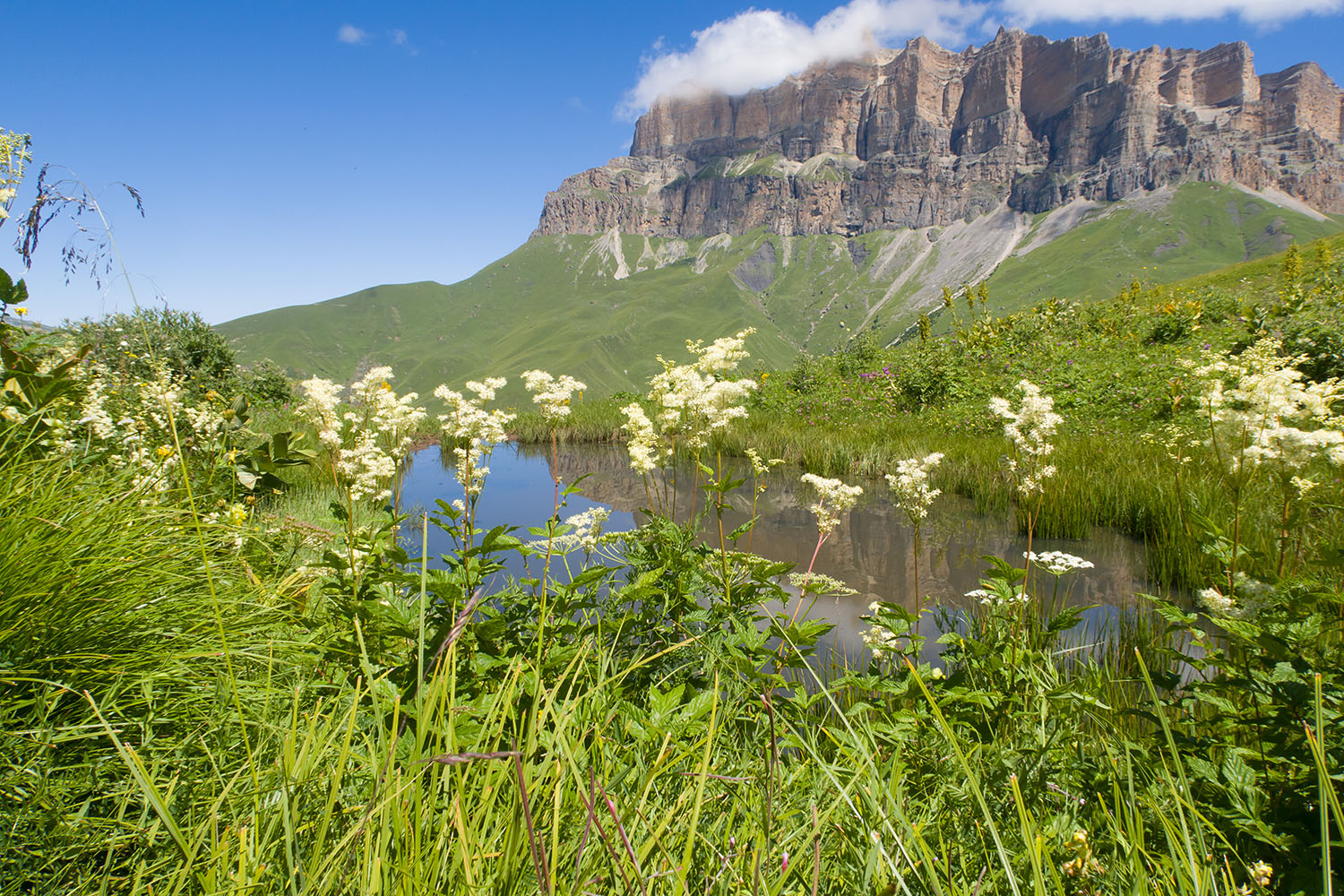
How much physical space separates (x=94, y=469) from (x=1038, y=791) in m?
4.42

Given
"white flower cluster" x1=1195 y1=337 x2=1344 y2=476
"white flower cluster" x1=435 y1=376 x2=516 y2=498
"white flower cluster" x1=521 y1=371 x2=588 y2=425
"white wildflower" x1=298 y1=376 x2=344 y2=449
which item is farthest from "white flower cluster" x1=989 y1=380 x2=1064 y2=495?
Answer: "white wildflower" x1=298 y1=376 x2=344 y2=449

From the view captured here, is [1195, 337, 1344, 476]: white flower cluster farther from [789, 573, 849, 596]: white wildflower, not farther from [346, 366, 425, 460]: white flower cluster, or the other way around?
[346, 366, 425, 460]: white flower cluster

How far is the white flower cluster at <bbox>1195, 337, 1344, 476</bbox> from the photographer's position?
278 cm

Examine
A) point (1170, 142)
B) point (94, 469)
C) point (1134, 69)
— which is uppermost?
point (1134, 69)

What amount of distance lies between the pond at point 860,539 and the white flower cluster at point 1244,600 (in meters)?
1.25

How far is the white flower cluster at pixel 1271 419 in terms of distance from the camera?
2.78m

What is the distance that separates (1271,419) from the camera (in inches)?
119

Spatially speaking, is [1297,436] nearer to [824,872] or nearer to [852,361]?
[824,872]

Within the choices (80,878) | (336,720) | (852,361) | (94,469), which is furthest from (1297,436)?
(852,361)

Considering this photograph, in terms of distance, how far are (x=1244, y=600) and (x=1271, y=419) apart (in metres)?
1.47

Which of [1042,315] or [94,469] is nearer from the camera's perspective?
[94,469]

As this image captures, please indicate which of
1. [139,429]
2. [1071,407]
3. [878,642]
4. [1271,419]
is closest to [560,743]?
[878,642]

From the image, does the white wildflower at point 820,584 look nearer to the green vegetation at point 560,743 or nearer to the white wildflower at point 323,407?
the green vegetation at point 560,743

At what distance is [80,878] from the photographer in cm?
135
